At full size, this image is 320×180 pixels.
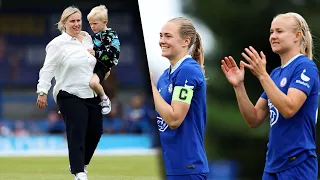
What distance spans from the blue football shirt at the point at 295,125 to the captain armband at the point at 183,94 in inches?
21.6

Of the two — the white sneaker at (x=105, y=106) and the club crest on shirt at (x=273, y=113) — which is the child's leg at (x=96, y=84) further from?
the club crest on shirt at (x=273, y=113)

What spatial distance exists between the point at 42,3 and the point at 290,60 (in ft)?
68.9

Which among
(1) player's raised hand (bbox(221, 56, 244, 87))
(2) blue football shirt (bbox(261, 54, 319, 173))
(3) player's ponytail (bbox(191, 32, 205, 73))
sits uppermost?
(3) player's ponytail (bbox(191, 32, 205, 73))

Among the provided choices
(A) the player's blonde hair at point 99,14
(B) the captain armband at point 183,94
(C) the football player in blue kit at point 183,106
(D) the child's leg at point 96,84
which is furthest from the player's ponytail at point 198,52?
(D) the child's leg at point 96,84

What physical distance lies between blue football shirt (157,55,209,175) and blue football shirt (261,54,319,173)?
1.43ft

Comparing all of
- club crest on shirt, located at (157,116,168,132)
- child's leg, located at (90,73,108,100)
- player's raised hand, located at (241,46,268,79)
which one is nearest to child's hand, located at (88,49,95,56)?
child's leg, located at (90,73,108,100)

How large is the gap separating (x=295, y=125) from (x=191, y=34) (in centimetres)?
76

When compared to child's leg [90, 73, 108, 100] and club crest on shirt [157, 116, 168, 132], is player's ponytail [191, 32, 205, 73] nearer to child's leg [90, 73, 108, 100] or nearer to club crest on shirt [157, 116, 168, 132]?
club crest on shirt [157, 116, 168, 132]

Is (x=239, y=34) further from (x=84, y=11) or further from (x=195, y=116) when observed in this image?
(x=195, y=116)

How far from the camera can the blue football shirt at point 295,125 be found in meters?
3.94

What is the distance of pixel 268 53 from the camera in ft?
48.4

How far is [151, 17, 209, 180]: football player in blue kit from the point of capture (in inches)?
147

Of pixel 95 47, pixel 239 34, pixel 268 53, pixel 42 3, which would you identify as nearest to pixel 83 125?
pixel 95 47

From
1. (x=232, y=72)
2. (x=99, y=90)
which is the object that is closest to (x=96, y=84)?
(x=99, y=90)
